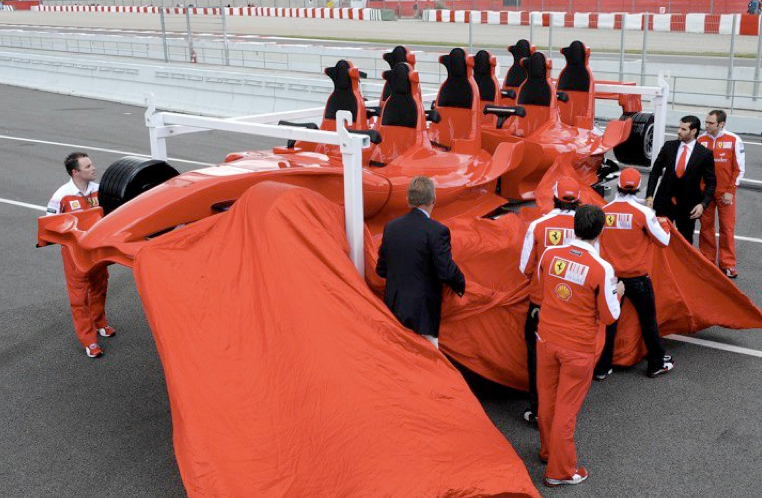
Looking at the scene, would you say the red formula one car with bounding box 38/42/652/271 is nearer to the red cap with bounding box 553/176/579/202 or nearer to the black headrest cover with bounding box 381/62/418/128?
the black headrest cover with bounding box 381/62/418/128

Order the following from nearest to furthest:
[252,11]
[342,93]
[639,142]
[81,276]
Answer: [81,276], [342,93], [639,142], [252,11]

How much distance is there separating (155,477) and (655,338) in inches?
154

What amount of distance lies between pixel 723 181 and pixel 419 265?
16.0 feet

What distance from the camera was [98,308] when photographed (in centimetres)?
724

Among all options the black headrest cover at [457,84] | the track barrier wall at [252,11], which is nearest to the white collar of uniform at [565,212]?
the black headrest cover at [457,84]

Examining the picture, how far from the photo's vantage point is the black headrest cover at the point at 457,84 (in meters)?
9.45

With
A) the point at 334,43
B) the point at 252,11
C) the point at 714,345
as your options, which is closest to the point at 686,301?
the point at 714,345

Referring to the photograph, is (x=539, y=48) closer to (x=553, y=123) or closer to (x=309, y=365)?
(x=553, y=123)

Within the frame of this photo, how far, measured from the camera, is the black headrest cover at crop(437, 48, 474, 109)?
9453 mm

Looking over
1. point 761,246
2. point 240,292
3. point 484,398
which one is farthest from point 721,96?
point 240,292

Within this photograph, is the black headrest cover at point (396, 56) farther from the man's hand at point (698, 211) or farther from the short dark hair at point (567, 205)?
the short dark hair at point (567, 205)

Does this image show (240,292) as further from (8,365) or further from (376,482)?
(8,365)

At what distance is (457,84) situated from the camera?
961 cm

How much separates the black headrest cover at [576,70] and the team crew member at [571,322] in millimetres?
6463
